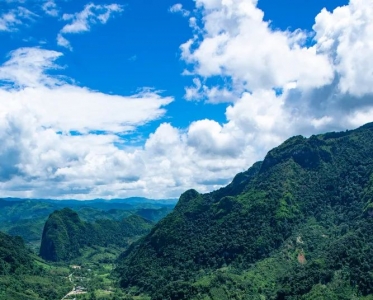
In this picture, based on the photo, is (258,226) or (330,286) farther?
(258,226)

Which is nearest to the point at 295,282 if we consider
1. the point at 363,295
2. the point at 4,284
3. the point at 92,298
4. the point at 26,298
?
the point at 363,295

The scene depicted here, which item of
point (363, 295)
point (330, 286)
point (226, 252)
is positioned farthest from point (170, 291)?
point (363, 295)

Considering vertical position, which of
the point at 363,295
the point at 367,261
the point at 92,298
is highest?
the point at 367,261

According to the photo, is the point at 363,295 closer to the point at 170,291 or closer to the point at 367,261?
the point at 367,261

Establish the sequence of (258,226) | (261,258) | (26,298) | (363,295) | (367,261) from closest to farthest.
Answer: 1. (363,295)
2. (367,261)
3. (26,298)
4. (261,258)
5. (258,226)

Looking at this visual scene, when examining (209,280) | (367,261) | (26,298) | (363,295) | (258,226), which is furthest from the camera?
(258,226)

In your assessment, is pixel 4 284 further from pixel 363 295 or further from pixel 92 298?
pixel 363 295

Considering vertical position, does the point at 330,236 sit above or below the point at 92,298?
above

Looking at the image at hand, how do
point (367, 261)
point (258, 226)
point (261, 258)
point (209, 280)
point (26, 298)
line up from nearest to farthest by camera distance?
point (367, 261) → point (209, 280) → point (26, 298) → point (261, 258) → point (258, 226)

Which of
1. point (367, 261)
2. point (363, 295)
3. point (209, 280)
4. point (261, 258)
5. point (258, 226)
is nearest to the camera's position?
point (363, 295)
